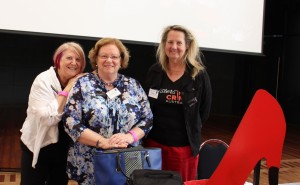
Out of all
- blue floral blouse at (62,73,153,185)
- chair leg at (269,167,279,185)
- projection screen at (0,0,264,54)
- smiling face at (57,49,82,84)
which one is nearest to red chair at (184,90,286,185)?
chair leg at (269,167,279,185)

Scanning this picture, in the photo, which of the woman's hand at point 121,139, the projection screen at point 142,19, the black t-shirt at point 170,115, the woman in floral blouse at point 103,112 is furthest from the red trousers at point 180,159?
the projection screen at point 142,19

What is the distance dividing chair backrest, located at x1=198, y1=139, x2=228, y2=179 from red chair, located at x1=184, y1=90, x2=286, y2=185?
0.93 m

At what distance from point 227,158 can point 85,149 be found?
0.97m

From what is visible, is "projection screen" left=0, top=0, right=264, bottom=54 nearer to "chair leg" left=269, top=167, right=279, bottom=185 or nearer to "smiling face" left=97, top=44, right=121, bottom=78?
"smiling face" left=97, top=44, right=121, bottom=78

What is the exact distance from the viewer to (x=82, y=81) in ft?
5.43

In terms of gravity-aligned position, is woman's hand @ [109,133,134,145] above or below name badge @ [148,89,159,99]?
below

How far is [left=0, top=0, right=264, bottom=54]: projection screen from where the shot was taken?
313cm

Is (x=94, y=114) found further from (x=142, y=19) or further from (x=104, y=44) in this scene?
(x=142, y=19)

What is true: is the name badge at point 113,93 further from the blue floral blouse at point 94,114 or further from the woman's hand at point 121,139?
the woman's hand at point 121,139

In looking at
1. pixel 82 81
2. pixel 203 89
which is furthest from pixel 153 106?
pixel 82 81

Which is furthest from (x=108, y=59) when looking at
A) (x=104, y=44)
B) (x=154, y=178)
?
(x=154, y=178)

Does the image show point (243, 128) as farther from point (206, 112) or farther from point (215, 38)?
point (215, 38)

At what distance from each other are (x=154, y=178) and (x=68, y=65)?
0.82 metres

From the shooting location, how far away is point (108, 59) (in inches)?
64.9
